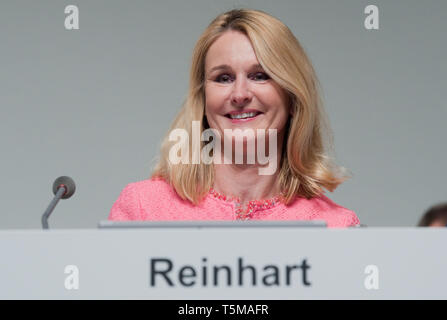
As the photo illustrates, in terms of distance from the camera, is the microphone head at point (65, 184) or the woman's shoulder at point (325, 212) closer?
the microphone head at point (65, 184)

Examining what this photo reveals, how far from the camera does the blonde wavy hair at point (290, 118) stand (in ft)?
4.56

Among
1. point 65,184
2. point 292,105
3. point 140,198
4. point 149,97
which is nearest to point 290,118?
point 292,105

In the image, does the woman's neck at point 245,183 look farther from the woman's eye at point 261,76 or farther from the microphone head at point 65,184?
the microphone head at point 65,184

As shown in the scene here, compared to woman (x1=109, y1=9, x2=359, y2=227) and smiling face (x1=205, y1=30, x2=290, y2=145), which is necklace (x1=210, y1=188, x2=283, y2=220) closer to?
woman (x1=109, y1=9, x2=359, y2=227)

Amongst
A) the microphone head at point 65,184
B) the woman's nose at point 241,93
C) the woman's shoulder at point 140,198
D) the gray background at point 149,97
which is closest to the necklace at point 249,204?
the woman's shoulder at point 140,198

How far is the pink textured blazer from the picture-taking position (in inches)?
56.0

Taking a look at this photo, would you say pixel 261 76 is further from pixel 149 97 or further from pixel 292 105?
pixel 149 97

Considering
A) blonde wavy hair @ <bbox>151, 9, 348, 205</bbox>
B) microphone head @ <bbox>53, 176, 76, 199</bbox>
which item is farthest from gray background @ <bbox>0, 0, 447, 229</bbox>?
microphone head @ <bbox>53, 176, 76, 199</bbox>

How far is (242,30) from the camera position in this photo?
4.68 ft

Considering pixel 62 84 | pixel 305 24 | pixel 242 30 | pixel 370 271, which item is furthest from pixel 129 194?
pixel 305 24

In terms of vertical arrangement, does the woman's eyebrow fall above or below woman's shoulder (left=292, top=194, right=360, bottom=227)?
above

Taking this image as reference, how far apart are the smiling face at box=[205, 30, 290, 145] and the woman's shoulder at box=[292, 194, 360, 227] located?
21 cm

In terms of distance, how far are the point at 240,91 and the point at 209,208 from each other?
0.29m

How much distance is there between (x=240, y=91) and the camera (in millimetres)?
1357
